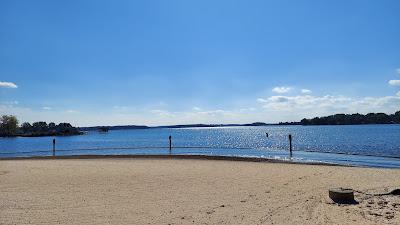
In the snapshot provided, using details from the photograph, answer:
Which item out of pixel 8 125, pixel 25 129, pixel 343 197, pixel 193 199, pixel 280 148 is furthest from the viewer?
pixel 25 129

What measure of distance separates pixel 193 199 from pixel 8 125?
160m

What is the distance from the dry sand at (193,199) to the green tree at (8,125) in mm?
151100

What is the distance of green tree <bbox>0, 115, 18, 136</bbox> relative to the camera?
151500 millimetres

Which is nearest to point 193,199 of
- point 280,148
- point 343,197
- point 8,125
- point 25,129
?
point 343,197

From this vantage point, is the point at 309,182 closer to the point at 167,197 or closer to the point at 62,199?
the point at 167,197

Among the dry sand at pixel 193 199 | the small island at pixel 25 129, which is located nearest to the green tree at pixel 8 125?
the small island at pixel 25 129

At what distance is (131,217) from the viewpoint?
8.52 m

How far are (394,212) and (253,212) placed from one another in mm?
3184

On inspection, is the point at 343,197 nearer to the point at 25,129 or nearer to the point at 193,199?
the point at 193,199

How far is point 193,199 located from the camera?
34.6ft

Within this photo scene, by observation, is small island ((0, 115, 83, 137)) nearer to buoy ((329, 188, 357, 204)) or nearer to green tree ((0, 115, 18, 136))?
green tree ((0, 115, 18, 136))

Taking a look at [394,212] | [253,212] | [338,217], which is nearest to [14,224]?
Answer: [253,212]

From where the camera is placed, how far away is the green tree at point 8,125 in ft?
497

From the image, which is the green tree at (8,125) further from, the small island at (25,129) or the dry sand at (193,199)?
the dry sand at (193,199)
